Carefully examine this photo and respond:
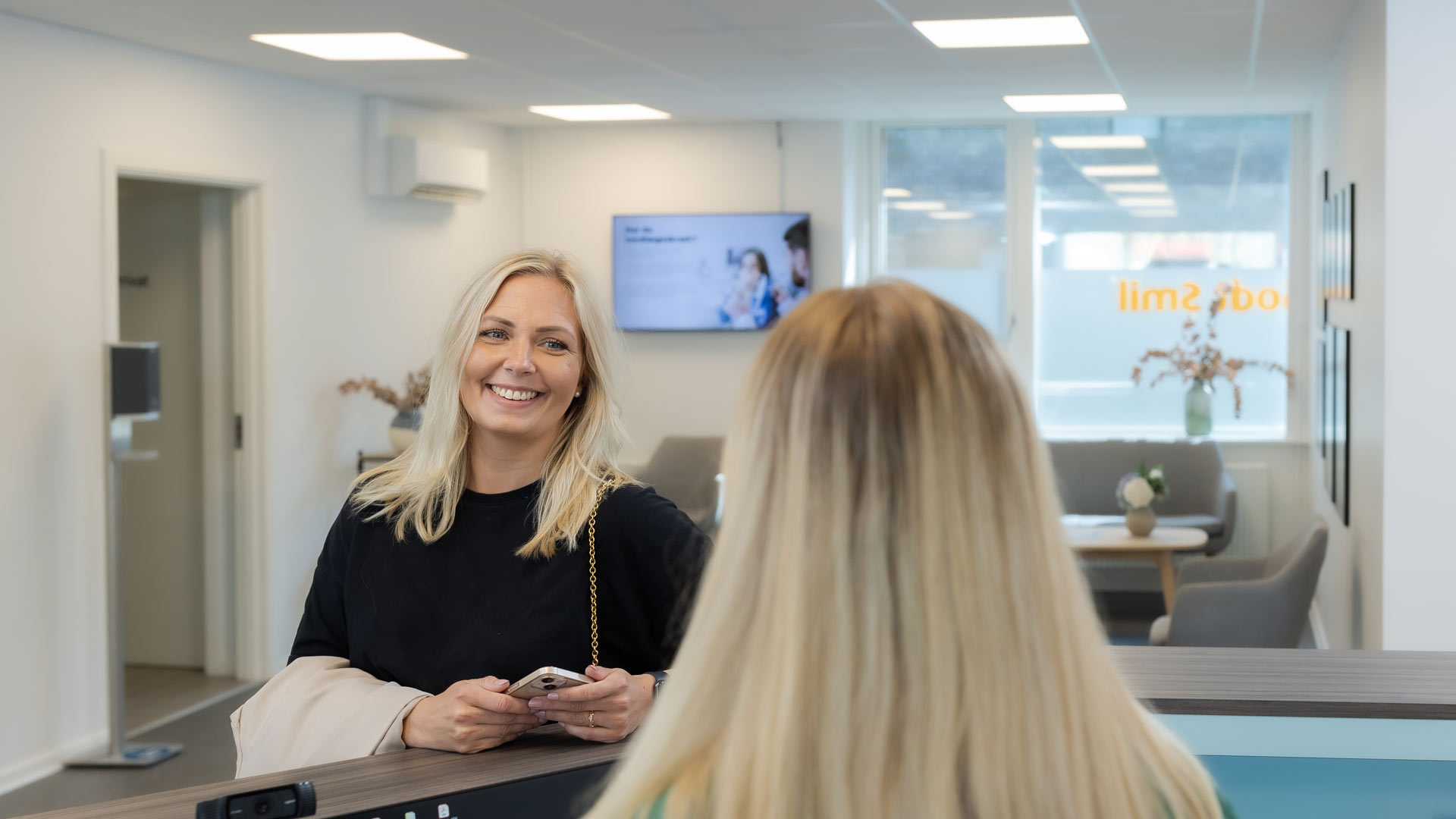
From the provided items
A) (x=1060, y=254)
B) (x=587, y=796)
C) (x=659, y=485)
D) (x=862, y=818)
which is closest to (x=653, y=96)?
(x=659, y=485)

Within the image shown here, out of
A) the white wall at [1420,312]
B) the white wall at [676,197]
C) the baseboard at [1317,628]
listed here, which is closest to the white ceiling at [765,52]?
the white wall at [676,197]

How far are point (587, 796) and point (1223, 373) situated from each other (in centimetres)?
750

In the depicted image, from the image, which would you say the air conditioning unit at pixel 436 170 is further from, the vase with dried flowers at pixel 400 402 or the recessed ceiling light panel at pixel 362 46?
the recessed ceiling light panel at pixel 362 46

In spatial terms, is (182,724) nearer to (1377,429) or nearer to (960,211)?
(1377,429)

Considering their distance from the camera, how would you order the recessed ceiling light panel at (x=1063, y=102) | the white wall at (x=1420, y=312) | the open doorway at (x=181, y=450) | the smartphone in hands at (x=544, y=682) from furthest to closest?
the recessed ceiling light panel at (x=1063, y=102) → the open doorway at (x=181, y=450) → the white wall at (x=1420, y=312) → the smartphone in hands at (x=544, y=682)

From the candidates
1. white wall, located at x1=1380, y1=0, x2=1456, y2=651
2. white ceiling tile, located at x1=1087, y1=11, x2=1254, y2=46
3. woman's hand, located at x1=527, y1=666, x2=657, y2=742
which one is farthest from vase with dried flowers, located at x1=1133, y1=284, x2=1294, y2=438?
woman's hand, located at x1=527, y1=666, x2=657, y2=742

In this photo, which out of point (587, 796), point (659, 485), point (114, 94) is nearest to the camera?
point (587, 796)

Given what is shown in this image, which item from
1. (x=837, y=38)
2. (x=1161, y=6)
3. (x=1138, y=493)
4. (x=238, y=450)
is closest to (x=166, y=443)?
(x=238, y=450)

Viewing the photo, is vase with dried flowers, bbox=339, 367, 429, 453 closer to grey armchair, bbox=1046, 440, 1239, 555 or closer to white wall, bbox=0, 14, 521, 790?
white wall, bbox=0, 14, 521, 790

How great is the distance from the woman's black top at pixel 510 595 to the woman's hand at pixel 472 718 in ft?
0.48

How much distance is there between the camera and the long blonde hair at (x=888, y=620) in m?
0.88

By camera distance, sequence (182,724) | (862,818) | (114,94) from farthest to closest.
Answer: (182,724), (114,94), (862,818)

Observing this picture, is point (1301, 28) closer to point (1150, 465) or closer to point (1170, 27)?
point (1170, 27)

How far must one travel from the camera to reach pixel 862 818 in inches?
34.9
